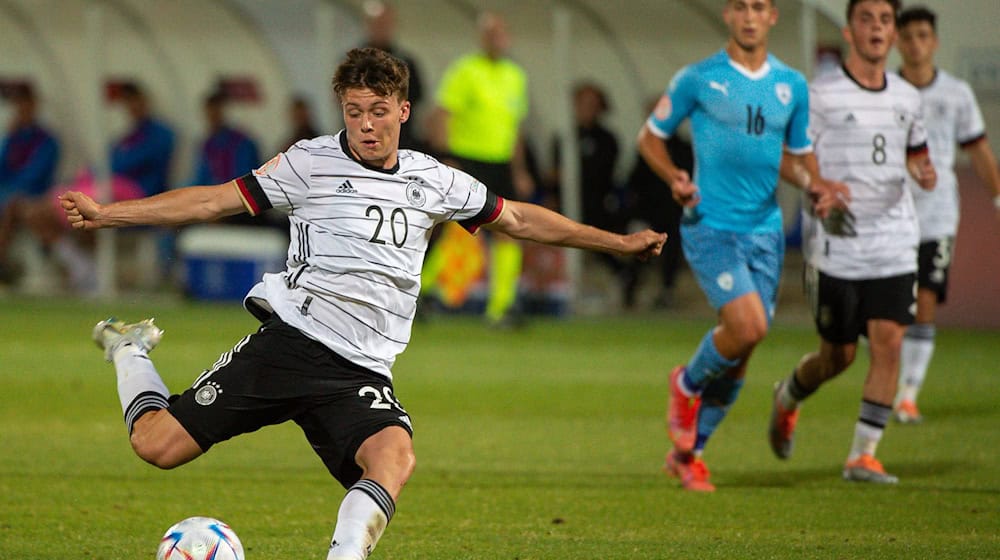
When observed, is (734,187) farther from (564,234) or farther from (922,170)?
(564,234)

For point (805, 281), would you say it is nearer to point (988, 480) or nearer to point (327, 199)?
point (988, 480)

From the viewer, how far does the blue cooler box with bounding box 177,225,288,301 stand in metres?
18.7

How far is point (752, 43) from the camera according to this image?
771cm

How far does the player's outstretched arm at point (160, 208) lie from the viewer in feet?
17.2

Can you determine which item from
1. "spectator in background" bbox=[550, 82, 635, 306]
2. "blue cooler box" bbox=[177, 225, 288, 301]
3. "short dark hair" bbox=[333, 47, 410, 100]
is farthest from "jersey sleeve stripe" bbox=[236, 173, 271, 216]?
"blue cooler box" bbox=[177, 225, 288, 301]

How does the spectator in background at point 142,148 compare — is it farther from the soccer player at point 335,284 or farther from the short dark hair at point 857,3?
the soccer player at point 335,284

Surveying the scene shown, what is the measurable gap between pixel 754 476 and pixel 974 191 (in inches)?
369

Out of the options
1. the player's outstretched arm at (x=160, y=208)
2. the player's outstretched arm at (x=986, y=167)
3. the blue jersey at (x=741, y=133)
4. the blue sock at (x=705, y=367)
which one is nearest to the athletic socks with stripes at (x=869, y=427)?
the blue sock at (x=705, y=367)

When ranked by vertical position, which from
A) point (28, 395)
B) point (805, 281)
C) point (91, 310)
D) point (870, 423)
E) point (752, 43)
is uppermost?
point (752, 43)

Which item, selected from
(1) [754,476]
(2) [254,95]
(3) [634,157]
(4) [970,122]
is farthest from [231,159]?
(1) [754,476]

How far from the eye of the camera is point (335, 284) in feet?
18.0

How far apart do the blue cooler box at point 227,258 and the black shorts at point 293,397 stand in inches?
508

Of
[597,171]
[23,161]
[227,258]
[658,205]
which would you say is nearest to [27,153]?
[23,161]

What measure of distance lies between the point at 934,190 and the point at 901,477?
8.79ft
